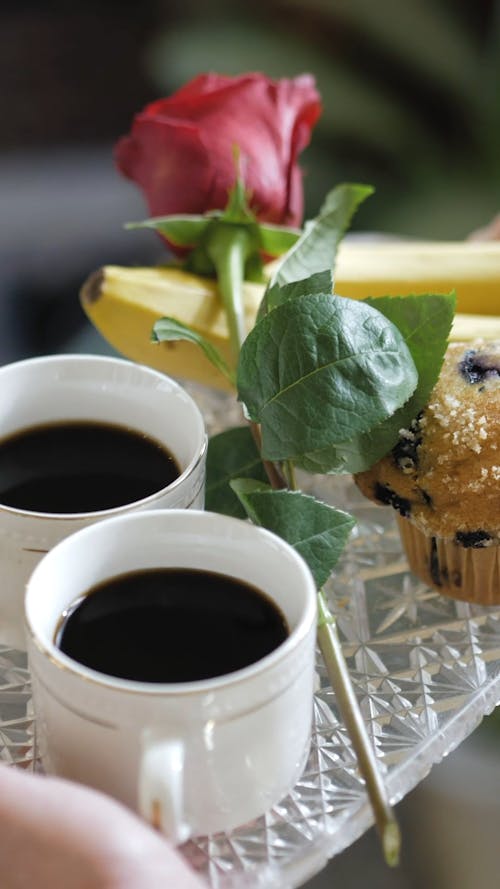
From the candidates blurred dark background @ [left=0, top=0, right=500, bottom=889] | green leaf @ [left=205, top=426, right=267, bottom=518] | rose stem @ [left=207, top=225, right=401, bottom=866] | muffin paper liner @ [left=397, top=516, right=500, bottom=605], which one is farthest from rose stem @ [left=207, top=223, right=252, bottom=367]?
blurred dark background @ [left=0, top=0, right=500, bottom=889]

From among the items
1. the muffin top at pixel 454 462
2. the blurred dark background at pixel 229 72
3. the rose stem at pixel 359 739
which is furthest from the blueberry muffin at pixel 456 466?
the blurred dark background at pixel 229 72

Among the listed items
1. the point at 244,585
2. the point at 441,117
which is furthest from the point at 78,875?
the point at 441,117

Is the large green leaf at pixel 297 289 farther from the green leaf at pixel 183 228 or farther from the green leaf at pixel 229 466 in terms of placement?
the green leaf at pixel 183 228

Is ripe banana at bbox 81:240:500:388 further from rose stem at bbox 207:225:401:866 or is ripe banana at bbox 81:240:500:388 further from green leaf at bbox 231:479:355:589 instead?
green leaf at bbox 231:479:355:589

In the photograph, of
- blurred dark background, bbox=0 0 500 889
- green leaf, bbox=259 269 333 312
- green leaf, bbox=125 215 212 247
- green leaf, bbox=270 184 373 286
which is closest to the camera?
green leaf, bbox=259 269 333 312

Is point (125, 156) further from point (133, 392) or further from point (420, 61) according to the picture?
point (420, 61)

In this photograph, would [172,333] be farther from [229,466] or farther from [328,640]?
[328,640]
